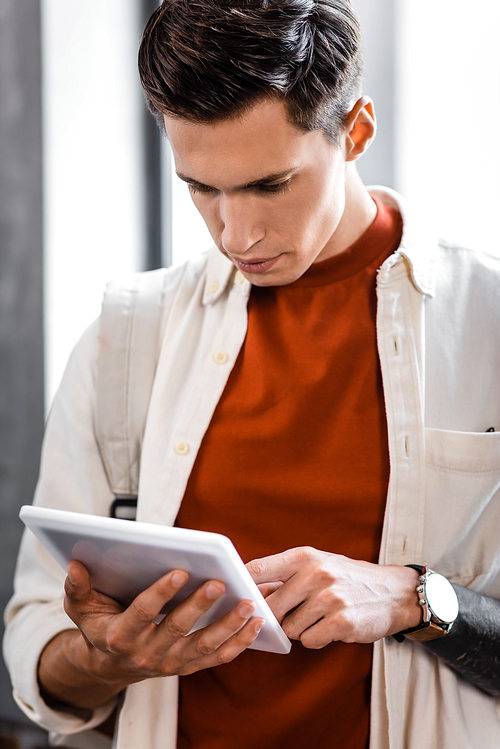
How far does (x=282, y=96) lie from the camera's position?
69cm

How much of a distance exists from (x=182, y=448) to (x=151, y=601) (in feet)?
0.84

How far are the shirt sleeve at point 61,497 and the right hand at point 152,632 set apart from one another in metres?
0.14

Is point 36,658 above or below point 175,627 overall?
below

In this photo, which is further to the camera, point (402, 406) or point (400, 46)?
point (400, 46)

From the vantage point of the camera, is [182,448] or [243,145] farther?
[182,448]

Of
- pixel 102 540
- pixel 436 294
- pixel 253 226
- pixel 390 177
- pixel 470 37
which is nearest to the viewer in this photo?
pixel 102 540

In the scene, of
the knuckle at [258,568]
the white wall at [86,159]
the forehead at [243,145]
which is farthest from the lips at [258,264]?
the white wall at [86,159]

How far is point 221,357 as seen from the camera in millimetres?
901

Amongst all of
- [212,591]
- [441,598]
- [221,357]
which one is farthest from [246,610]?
[221,357]

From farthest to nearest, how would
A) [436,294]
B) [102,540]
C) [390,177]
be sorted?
[390,177]
[436,294]
[102,540]

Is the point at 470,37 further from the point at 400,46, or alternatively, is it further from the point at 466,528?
the point at 466,528

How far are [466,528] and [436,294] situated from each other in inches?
11.9

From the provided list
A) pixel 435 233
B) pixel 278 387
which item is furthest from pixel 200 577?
pixel 435 233

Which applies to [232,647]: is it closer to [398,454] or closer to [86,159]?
[398,454]
